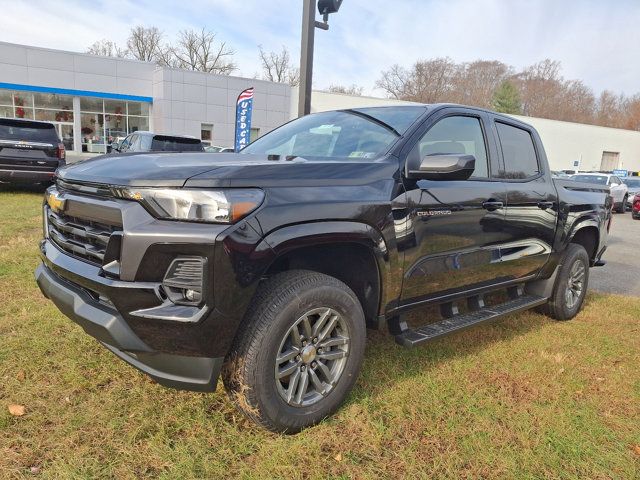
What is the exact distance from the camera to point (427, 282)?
3012mm

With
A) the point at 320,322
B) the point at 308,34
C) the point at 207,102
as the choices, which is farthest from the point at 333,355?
the point at 207,102

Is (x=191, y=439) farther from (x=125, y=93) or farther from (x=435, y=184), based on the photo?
(x=125, y=93)

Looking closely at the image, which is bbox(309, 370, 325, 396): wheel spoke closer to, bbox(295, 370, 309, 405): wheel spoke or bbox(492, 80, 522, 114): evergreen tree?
bbox(295, 370, 309, 405): wheel spoke

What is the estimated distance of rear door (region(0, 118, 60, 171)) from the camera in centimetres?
983

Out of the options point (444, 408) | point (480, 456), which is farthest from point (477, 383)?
point (480, 456)

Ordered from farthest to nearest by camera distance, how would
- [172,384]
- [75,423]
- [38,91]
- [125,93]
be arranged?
[125,93], [38,91], [75,423], [172,384]

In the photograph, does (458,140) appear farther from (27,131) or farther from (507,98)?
(507,98)

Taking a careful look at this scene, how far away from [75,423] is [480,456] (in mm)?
2133

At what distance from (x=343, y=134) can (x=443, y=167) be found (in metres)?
0.90

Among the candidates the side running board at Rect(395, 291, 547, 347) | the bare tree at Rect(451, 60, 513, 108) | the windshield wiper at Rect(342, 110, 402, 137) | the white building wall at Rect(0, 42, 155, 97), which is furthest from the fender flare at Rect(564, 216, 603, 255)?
the bare tree at Rect(451, 60, 513, 108)

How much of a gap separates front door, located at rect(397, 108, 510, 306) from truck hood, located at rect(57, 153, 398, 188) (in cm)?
35

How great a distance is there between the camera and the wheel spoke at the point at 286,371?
92.4 inches

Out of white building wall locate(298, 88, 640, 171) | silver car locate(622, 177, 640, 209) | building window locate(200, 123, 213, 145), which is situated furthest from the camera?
white building wall locate(298, 88, 640, 171)

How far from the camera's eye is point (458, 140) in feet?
11.4
